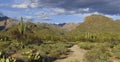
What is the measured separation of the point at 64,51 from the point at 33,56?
768cm

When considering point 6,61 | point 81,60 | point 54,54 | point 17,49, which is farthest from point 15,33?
point 6,61

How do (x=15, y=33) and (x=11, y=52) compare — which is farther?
(x=15, y=33)

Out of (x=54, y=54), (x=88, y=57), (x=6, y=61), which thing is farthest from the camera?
(x=54, y=54)

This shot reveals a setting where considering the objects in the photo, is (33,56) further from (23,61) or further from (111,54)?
(111,54)

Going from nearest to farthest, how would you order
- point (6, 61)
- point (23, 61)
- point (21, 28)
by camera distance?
point (6, 61) < point (23, 61) < point (21, 28)

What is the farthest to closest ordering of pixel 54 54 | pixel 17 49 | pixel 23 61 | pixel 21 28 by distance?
pixel 21 28 → pixel 17 49 → pixel 54 54 → pixel 23 61

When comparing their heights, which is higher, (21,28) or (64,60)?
(21,28)

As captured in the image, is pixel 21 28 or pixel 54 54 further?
pixel 21 28

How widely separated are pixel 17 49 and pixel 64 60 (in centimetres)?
695

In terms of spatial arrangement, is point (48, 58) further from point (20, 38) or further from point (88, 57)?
point (20, 38)

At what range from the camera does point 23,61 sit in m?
23.0

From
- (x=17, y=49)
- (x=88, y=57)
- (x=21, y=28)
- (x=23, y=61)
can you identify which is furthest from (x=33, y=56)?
(x=21, y=28)

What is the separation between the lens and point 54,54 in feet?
89.6

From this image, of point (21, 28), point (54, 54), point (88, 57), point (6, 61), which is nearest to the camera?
point (6, 61)
